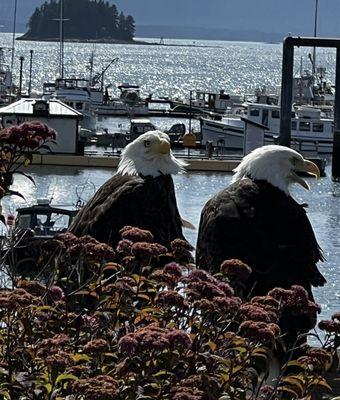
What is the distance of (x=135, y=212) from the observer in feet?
24.1

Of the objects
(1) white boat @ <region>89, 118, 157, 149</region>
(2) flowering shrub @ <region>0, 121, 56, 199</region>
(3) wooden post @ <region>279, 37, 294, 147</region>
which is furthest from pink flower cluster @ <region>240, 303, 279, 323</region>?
(1) white boat @ <region>89, 118, 157, 149</region>

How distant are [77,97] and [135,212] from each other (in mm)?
61961

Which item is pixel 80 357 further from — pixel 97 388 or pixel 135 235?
pixel 135 235

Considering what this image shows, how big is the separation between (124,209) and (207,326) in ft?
10.2

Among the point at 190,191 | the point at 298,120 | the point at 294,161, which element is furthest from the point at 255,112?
the point at 294,161

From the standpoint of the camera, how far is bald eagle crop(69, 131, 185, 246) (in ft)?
23.9

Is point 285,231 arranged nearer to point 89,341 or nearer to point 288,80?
point 89,341

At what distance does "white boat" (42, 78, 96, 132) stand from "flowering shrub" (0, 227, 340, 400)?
5414 cm

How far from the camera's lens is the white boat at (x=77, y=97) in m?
62.1

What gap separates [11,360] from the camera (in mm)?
4207

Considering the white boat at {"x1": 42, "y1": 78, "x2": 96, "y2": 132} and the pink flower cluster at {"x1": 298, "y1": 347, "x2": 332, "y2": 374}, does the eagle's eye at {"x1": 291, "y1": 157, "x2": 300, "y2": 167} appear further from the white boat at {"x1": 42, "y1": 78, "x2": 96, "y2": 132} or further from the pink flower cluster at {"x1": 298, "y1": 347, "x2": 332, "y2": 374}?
the white boat at {"x1": 42, "y1": 78, "x2": 96, "y2": 132}

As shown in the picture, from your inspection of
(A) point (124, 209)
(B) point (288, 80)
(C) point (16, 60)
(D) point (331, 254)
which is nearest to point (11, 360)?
(A) point (124, 209)

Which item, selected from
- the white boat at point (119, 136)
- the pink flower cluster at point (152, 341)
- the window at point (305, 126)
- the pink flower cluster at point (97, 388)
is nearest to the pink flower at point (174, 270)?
the pink flower cluster at point (152, 341)

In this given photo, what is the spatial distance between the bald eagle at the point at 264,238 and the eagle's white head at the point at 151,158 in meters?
0.83
